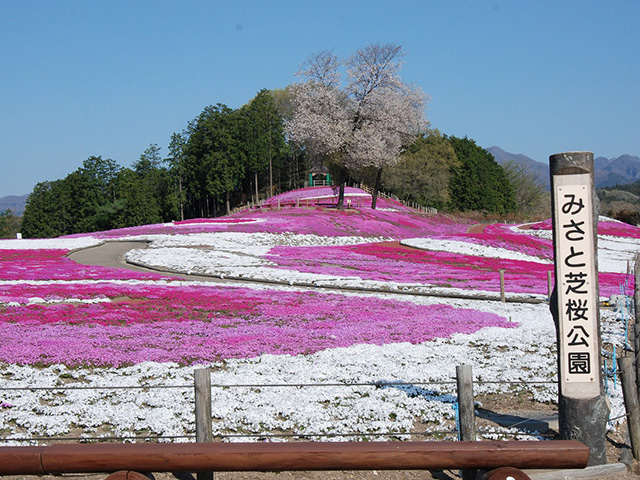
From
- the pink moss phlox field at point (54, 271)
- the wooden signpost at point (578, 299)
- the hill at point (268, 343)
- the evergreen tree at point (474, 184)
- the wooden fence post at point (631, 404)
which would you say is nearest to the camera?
the wooden signpost at point (578, 299)

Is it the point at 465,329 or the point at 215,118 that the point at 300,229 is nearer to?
the point at 465,329

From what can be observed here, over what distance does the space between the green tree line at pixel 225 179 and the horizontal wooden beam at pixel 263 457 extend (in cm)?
10020

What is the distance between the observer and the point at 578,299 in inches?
385

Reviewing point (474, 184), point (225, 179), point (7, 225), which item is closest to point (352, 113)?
point (225, 179)

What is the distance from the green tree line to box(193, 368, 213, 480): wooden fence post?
9907cm

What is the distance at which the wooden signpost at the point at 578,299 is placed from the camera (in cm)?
973

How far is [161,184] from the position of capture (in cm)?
14112

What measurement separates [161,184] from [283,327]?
127420 millimetres

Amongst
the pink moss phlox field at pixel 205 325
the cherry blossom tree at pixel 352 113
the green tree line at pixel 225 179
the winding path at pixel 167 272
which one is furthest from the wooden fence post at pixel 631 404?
the green tree line at pixel 225 179

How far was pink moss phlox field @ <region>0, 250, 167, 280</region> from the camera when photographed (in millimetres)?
33406

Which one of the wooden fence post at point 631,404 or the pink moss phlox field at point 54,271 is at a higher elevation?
the pink moss phlox field at point 54,271

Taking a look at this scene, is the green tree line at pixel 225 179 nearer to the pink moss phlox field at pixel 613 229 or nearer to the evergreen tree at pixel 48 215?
the evergreen tree at pixel 48 215

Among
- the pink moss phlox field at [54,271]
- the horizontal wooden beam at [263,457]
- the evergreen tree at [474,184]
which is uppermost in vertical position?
the evergreen tree at [474,184]

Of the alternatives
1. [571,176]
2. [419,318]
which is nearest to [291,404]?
[571,176]
